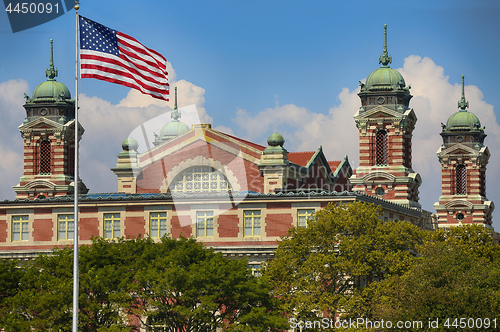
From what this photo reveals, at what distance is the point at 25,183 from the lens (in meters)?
113

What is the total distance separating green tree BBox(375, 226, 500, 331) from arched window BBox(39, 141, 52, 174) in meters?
61.3

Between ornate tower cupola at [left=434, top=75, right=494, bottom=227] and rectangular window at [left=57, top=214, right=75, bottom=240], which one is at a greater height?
ornate tower cupola at [left=434, top=75, right=494, bottom=227]

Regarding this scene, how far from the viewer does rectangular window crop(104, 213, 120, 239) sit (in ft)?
256

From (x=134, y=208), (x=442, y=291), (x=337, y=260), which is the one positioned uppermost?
(x=134, y=208)

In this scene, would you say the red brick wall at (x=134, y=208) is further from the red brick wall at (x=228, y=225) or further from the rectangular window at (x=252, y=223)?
the rectangular window at (x=252, y=223)

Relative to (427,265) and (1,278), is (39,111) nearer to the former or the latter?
(1,278)

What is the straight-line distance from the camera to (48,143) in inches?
4528

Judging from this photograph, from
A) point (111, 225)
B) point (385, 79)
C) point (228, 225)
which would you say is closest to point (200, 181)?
point (228, 225)

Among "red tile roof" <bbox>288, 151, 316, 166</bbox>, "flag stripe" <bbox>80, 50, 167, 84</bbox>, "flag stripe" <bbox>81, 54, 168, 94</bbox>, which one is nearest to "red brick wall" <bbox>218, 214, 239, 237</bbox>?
"red tile roof" <bbox>288, 151, 316, 166</bbox>

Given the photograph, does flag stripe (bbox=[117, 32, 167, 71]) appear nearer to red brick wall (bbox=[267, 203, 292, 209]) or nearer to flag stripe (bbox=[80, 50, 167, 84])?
flag stripe (bbox=[80, 50, 167, 84])

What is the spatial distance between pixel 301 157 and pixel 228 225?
20786mm

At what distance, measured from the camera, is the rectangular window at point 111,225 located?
256 ft

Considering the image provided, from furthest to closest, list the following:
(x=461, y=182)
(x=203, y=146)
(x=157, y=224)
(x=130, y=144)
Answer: (x=461, y=182) < (x=130, y=144) < (x=203, y=146) < (x=157, y=224)

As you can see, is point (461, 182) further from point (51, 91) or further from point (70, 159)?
point (51, 91)
